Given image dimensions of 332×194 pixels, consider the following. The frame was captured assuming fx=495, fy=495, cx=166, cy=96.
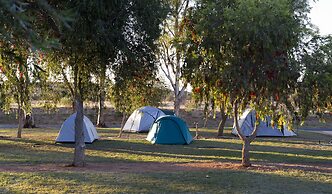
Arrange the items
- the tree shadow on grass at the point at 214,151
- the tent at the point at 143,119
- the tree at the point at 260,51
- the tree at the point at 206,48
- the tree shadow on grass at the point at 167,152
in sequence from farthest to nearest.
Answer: the tent at the point at 143,119 < the tree shadow on grass at the point at 214,151 < the tree shadow on grass at the point at 167,152 < the tree at the point at 206,48 < the tree at the point at 260,51

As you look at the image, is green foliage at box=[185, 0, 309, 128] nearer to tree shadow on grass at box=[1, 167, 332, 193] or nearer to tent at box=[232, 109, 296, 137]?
tree shadow on grass at box=[1, 167, 332, 193]

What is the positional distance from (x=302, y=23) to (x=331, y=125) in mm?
33532

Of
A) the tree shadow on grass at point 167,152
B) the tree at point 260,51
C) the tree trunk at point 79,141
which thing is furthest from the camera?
the tree shadow on grass at point 167,152

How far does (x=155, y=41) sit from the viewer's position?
13.0m

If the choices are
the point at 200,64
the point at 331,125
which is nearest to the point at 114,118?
the point at 331,125

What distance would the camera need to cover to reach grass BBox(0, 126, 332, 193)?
11.2m

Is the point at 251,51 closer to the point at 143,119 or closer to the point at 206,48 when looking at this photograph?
the point at 206,48

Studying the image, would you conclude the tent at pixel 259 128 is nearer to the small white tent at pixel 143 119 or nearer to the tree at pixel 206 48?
the small white tent at pixel 143 119

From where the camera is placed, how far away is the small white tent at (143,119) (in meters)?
32.6

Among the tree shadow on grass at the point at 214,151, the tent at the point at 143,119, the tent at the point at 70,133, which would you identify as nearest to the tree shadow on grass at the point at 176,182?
the tree shadow on grass at the point at 214,151

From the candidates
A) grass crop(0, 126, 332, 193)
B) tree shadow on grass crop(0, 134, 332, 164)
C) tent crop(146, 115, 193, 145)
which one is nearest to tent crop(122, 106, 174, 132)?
tree shadow on grass crop(0, 134, 332, 164)

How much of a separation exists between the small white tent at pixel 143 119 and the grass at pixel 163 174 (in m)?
11.0

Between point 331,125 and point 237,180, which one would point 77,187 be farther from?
point 331,125

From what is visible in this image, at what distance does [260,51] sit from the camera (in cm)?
1379
